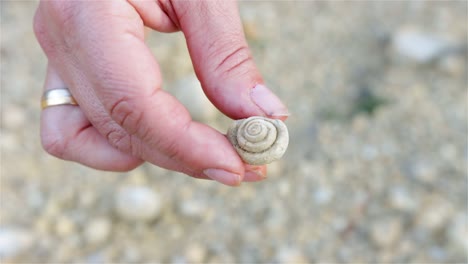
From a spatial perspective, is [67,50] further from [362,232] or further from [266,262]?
[362,232]

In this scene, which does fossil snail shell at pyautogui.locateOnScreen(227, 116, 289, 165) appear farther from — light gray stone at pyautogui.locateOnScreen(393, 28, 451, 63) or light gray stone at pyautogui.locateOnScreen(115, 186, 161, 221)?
light gray stone at pyautogui.locateOnScreen(393, 28, 451, 63)

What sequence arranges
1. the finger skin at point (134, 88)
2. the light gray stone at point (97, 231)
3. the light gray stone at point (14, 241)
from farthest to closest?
the light gray stone at point (97, 231), the light gray stone at point (14, 241), the finger skin at point (134, 88)

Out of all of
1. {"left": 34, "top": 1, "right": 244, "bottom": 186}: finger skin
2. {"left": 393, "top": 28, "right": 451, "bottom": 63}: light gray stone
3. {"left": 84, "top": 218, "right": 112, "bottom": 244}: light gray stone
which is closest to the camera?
{"left": 34, "top": 1, "right": 244, "bottom": 186}: finger skin

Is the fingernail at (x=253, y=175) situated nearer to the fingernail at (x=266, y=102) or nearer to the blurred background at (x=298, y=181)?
the fingernail at (x=266, y=102)

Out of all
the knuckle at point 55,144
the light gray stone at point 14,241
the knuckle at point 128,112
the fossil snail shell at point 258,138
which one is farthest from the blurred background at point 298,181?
the knuckle at point 128,112

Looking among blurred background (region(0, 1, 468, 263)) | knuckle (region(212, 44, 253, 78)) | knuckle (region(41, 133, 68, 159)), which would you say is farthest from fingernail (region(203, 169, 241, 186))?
blurred background (region(0, 1, 468, 263))

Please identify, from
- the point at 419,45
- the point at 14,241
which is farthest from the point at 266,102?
the point at 419,45

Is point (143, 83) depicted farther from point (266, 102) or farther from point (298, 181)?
point (298, 181)
